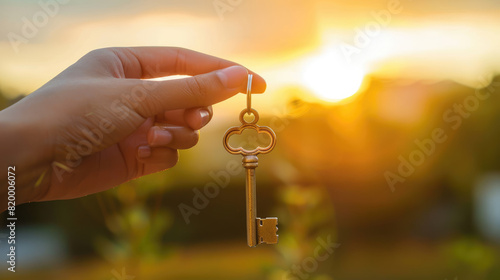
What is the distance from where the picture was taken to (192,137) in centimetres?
191

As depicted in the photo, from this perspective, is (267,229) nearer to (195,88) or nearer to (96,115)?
(195,88)

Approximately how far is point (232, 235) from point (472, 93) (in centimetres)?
266

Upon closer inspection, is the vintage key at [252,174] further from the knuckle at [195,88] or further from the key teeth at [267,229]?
the knuckle at [195,88]

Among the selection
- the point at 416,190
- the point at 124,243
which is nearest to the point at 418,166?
the point at 416,190

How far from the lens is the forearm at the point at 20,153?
146cm

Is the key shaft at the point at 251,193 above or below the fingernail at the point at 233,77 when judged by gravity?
below

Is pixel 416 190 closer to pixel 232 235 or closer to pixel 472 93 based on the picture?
pixel 472 93

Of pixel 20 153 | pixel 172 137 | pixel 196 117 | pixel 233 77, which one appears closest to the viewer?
pixel 20 153

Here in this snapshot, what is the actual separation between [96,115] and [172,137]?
0.36 metres

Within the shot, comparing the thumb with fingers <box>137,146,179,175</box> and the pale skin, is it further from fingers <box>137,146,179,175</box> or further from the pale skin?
fingers <box>137,146,179,175</box>

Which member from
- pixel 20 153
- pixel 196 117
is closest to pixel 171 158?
pixel 196 117

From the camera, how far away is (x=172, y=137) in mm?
1855

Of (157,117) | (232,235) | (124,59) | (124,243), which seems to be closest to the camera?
(124,59)

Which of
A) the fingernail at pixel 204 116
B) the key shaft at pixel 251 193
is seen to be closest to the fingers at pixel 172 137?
the fingernail at pixel 204 116
